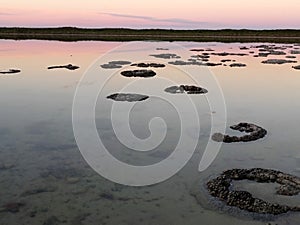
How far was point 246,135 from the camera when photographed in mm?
12289

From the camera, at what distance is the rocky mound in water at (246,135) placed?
1192 cm

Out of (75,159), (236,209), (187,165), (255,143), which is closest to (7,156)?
(75,159)

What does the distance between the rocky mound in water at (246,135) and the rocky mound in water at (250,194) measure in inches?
102

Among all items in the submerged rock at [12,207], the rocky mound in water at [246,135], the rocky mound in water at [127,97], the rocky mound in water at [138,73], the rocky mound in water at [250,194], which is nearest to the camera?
the submerged rock at [12,207]

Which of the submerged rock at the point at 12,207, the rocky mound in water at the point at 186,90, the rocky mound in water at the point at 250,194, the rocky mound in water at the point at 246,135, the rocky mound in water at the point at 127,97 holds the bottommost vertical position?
the submerged rock at the point at 12,207

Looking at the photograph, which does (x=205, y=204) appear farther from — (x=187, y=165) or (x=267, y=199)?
(x=187, y=165)

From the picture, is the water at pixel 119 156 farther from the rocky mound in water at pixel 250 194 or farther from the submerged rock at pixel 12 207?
the rocky mound in water at pixel 250 194

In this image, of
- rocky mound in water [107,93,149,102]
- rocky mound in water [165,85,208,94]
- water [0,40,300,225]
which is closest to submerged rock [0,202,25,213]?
water [0,40,300,225]

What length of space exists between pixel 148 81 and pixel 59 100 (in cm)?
744

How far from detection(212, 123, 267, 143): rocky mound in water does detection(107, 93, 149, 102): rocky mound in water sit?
5861 millimetres

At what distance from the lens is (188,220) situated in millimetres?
7148

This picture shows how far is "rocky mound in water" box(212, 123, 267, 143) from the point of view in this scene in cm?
1192

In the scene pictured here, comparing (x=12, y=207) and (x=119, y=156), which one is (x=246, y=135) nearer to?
(x=119, y=156)

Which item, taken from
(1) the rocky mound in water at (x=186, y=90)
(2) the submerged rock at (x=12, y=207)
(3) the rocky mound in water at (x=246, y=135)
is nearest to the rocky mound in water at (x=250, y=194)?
(3) the rocky mound in water at (x=246, y=135)
